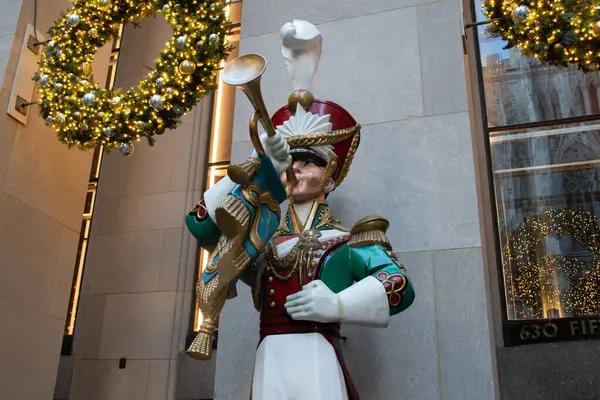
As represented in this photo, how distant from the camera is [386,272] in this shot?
9.87 feet

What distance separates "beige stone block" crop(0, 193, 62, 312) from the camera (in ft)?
17.9

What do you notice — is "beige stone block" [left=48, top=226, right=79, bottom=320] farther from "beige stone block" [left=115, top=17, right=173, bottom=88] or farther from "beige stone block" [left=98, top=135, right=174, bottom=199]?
"beige stone block" [left=115, top=17, right=173, bottom=88]

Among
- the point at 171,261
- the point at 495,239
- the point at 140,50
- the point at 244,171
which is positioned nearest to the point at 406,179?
the point at 244,171

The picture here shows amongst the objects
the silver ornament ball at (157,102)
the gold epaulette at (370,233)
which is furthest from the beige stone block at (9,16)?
the gold epaulette at (370,233)

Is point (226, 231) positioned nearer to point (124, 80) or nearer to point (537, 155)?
point (537, 155)

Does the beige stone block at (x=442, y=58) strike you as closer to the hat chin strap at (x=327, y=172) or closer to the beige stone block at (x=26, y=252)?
the hat chin strap at (x=327, y=172)

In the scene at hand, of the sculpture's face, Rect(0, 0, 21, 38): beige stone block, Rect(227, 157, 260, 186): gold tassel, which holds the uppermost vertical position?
Result: Rect(0, 0, 21, 38): beige stone block

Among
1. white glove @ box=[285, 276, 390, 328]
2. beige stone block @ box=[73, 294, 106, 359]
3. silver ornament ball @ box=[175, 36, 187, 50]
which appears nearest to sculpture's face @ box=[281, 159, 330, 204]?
white glove @ box=[285, 276, 390, 328]

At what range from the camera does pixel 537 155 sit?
5.99m

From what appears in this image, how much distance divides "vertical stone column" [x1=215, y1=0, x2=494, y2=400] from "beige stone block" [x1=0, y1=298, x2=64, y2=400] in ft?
7.12

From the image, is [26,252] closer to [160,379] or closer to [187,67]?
[160,379]

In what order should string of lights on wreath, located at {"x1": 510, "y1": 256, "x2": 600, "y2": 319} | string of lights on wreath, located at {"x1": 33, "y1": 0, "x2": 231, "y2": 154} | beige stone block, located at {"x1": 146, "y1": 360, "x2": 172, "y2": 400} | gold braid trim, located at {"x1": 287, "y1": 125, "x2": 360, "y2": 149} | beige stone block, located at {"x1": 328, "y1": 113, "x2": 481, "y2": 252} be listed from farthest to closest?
beige stone block, located at {"x1": 146, "y1": 360, "x2": 172, "y2": 400} < string of lights on wreath, located at {"x1": 510, "y1": 256, "x2": 600, "y2": 319} < string of lights on wreath, located at {"x1": 33, "y1": 0, "x2": 231, "y2": 154} < beige stone block, located at {"x1": 328, "y1": 113, "x2": 481, "y2": 252} < gold braid trim, located at {"x1": 287, "y1": 125, "x2": 360, "y2": 149}

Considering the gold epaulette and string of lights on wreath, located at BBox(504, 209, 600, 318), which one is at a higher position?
string of lights on wreath, located at BBox(504, 209, 600, 318)

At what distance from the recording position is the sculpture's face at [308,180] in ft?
11.3
